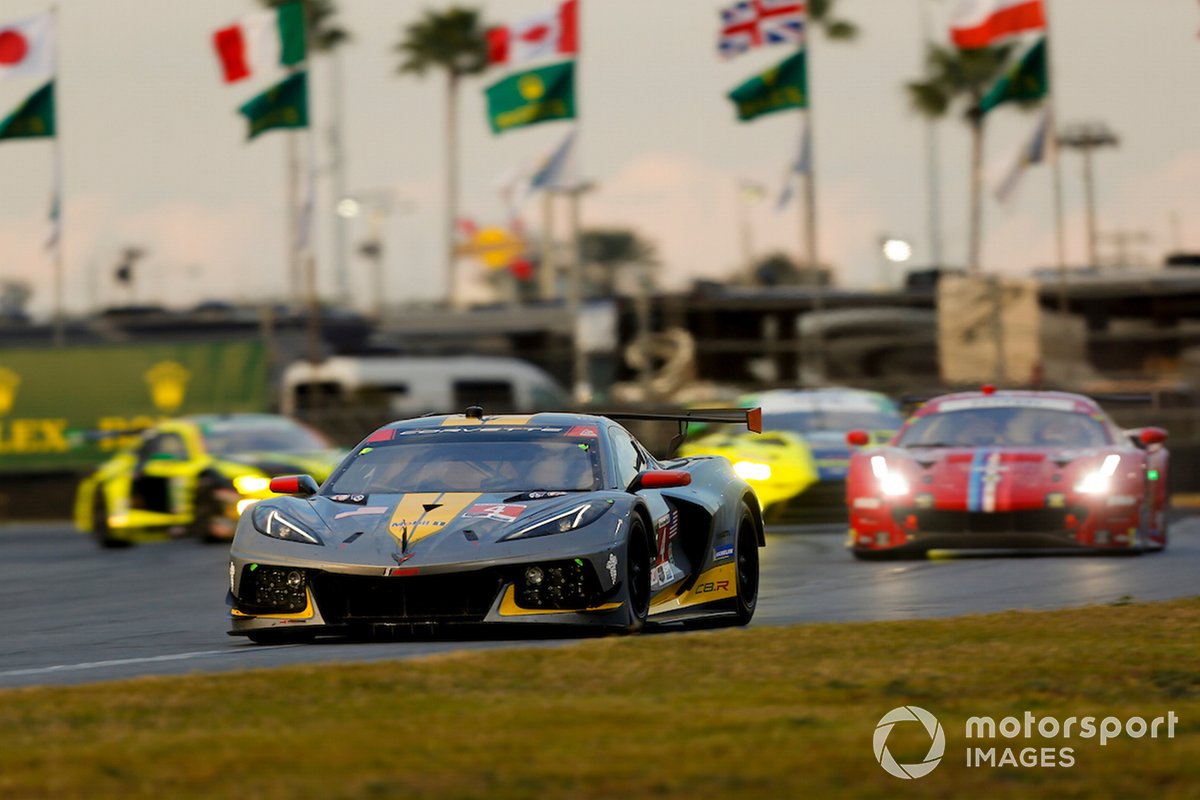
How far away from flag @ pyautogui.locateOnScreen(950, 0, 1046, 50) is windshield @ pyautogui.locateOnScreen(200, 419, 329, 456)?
561 inches

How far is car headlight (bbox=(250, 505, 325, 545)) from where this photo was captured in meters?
11.1

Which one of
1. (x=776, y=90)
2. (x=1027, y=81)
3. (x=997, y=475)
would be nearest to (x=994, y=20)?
(x=1027, y=81)

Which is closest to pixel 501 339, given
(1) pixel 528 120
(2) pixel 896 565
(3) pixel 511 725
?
(1) pixel 528 120

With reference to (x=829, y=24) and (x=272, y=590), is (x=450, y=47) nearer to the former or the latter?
(x=829, y=24)

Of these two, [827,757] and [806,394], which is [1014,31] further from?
[827,757]

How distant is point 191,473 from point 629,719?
16861 millimetres

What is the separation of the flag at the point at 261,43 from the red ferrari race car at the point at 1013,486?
69.8 ft

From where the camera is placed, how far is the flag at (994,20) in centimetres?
3572

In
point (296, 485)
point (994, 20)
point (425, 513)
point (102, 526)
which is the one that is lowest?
point (102, 526)

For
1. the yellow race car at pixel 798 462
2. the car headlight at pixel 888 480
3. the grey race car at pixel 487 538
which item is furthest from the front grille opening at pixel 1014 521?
the grey race car at pixel 487 538

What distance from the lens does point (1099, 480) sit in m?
17.5

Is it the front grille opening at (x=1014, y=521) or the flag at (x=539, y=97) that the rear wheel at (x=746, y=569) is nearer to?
the front grille opening at (x=1014, y=521)

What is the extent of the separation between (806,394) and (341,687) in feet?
55.3

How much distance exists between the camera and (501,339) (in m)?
41.7
